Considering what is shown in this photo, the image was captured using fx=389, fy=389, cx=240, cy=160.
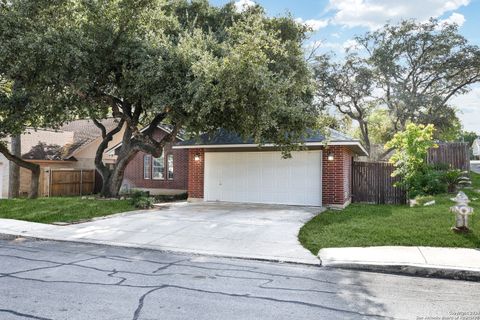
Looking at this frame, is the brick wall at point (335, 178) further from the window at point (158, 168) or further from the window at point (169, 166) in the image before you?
the window at point (158, 168)

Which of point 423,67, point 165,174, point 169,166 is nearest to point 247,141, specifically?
point 169,166

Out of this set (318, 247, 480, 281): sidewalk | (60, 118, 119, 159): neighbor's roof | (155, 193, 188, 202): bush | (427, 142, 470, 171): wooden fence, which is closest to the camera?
(318, 247, 480, 281): sidewalk

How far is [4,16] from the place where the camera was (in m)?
11.1

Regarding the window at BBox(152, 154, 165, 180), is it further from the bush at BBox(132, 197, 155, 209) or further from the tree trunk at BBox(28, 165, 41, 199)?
the bush at BBox(132, 197, 155, 209)

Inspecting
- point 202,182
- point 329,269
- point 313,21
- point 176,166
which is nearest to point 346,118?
point 313,21

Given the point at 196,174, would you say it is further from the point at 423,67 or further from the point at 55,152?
the point at 423,67

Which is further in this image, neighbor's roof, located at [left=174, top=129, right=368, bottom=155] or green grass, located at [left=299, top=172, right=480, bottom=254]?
neighbor's roof, located at [left=174, top=129, right=368, bottom=155]

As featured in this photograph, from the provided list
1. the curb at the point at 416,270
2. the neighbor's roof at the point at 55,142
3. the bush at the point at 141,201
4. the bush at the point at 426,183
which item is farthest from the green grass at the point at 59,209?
the bush at the point at 426,183

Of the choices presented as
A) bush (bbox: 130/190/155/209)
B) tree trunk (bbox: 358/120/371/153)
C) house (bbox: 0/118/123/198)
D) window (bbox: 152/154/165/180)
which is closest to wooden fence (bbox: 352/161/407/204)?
bush (bbox: 130/190/155/209)

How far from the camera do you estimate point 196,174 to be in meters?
17.0

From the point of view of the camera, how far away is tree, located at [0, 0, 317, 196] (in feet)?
35.8

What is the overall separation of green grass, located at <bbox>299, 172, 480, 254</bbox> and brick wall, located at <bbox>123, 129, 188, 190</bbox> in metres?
10.7

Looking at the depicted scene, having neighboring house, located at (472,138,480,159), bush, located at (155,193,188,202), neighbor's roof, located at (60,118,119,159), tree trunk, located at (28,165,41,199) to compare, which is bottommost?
bush, located at (155,193,188,202)

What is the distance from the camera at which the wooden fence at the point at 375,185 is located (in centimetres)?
1630
